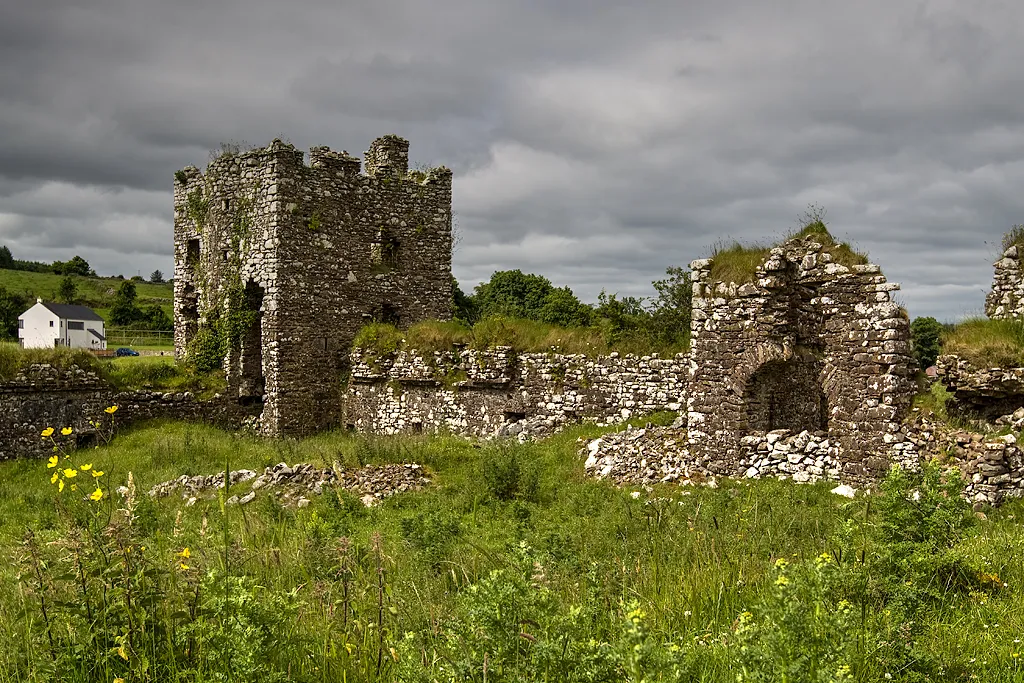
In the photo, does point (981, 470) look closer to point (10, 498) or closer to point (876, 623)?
point (876, 623)

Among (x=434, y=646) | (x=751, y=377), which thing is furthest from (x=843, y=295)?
(x=434, y=646)

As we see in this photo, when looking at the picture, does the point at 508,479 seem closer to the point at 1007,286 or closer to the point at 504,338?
the point at 504,338

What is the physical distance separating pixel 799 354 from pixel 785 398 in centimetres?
215

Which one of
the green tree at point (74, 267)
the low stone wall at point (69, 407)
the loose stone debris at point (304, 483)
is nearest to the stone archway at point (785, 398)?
the loose stone debris at point (304, 483)

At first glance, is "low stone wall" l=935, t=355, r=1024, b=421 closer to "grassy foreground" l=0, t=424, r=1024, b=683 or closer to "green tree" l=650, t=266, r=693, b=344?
"grassy foreground" l=0, t=424, r=1024, b=683

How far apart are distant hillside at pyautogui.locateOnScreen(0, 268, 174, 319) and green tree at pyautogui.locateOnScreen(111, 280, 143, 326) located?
2404 mm

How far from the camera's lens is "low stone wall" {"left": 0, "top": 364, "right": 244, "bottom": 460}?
18.5 meters

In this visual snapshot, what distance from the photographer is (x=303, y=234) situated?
21.1m

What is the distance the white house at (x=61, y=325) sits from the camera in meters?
67.0

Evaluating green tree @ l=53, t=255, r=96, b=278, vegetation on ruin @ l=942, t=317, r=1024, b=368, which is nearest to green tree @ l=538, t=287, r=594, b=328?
vegetation on ruin @ l=942, t=317, r=1024, b=368

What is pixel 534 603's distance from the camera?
3760 mm

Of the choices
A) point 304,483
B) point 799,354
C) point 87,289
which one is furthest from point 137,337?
point 799,354

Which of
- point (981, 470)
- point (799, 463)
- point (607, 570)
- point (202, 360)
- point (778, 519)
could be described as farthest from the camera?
point (202, 360)

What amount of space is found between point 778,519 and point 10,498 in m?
14.3
